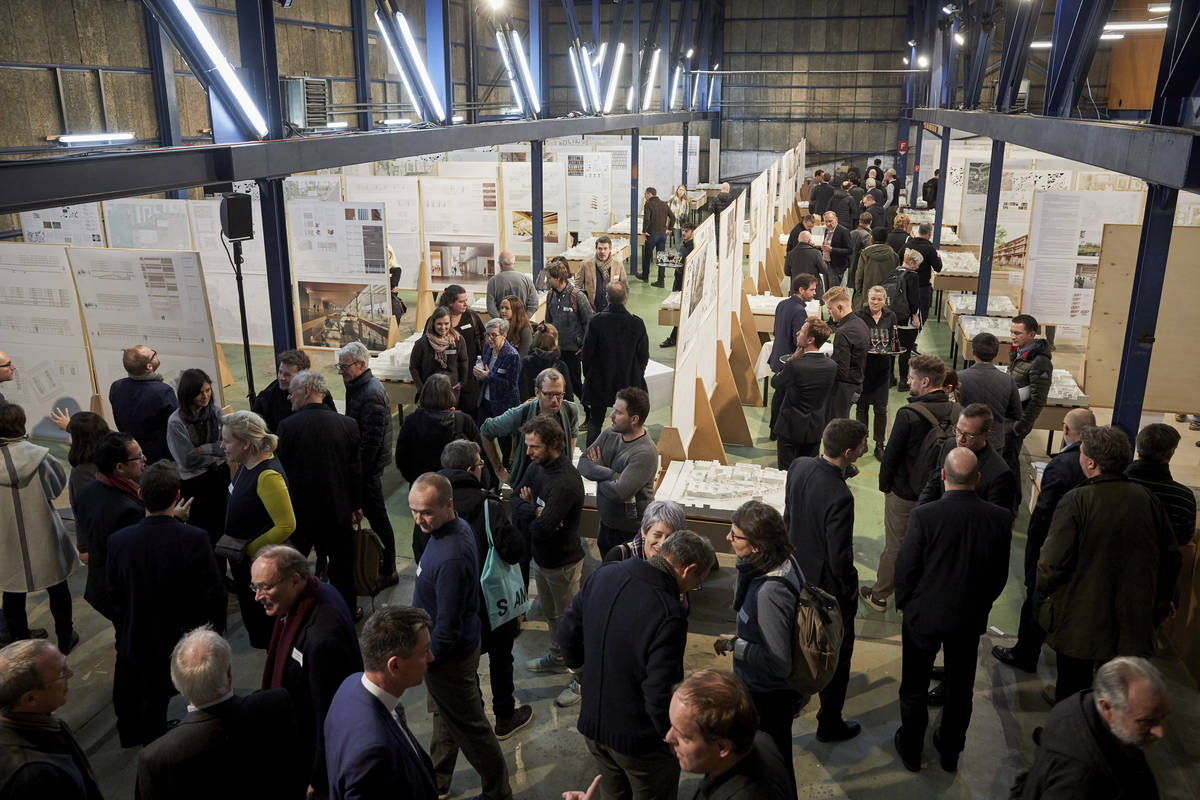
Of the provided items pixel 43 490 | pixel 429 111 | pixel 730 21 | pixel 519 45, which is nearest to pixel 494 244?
pixel 519 45

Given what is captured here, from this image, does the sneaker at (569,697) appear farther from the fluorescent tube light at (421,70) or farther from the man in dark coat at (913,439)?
the fluorescent tube light at (421,70)

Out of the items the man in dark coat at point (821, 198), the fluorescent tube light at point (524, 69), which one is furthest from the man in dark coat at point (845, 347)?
the man in dark coat at point (821, 198)

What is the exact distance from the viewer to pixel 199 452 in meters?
4.67

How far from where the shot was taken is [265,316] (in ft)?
30.2

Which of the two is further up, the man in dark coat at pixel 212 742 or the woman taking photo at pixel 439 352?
the woman taking photo at pixel 439 352

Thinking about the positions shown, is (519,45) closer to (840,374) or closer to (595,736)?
(840,374)

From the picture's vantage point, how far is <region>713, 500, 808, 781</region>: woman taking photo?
2934 millimetres

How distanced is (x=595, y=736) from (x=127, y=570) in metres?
1.97

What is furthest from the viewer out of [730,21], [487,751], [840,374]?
[730,21]

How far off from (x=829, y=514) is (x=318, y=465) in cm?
253

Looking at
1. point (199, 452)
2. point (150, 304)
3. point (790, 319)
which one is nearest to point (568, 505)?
point (199, 452)

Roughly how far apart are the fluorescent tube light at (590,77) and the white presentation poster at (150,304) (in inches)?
290

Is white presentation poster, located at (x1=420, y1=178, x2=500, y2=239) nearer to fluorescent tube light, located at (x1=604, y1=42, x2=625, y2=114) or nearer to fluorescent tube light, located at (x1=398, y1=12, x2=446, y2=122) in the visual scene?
fluorescent tube light, located at (x1=398, y1=12, x2=446, y2=122)

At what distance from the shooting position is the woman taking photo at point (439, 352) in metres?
6.12
